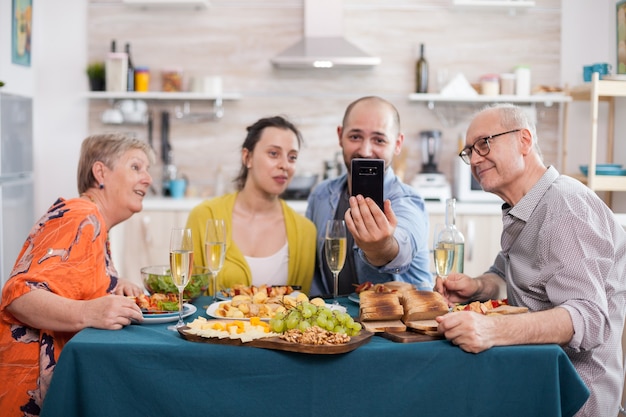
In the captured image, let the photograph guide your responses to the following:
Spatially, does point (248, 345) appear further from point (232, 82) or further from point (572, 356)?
point (232, 82)

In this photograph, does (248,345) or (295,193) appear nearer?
(248,345)

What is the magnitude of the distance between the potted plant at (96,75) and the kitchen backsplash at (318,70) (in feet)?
0.62

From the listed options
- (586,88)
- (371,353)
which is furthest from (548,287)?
(586,88)

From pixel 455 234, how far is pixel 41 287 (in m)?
1.20

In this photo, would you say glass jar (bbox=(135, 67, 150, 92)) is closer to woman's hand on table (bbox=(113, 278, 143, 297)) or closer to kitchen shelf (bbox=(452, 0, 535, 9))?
kitchen shelf (bbox=(452, 0, 535, 9))

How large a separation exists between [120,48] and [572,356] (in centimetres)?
436

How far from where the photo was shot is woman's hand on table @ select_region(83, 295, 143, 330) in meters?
1.83

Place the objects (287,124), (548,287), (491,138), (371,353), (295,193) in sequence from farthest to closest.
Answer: (295,193), (287,124), (491,138), (548,287), (371,353)

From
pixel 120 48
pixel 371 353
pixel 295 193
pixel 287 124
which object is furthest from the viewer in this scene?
pixel 120 48

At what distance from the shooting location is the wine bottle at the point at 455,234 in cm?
224

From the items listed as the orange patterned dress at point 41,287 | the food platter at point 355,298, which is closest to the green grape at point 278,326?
the food platter at point 355,298

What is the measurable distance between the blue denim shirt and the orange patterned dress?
0.99 metres

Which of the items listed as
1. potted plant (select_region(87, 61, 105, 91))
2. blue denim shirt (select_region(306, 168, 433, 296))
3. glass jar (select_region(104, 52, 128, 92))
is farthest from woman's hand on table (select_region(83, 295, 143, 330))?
potted plant (select_region(87, 61, 105, 91))

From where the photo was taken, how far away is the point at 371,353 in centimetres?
170
